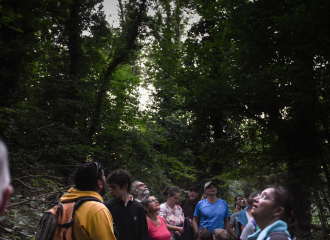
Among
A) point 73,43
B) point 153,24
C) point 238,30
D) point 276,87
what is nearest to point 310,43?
point 276,87

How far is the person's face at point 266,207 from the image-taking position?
7.94 feet

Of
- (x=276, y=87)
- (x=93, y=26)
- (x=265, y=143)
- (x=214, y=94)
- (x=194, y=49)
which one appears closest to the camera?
(x=276, y=87)

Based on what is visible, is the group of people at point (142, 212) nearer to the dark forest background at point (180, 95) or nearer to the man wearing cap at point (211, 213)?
the man wearing cap at point (211, 213)

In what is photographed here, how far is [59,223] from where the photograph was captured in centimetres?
233

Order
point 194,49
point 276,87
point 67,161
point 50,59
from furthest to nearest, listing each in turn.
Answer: point 50,59
point 67,161
point 194,49
point 276,87

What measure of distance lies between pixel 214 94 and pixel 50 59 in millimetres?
8285

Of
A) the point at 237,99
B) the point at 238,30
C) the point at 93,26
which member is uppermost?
the point at 93,26

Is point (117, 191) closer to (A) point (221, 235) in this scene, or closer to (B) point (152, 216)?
(B) point (152, 216)

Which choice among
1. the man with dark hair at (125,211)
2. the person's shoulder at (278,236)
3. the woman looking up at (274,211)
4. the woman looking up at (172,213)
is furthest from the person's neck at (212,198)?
the person's shoulder at (278,236)

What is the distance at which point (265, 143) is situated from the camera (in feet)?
25.1

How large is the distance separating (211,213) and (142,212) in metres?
2.78

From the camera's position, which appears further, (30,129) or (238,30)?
(30,129)

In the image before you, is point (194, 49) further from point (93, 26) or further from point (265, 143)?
point (93, 26)

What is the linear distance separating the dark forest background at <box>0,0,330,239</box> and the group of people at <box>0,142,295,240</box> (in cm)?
175
